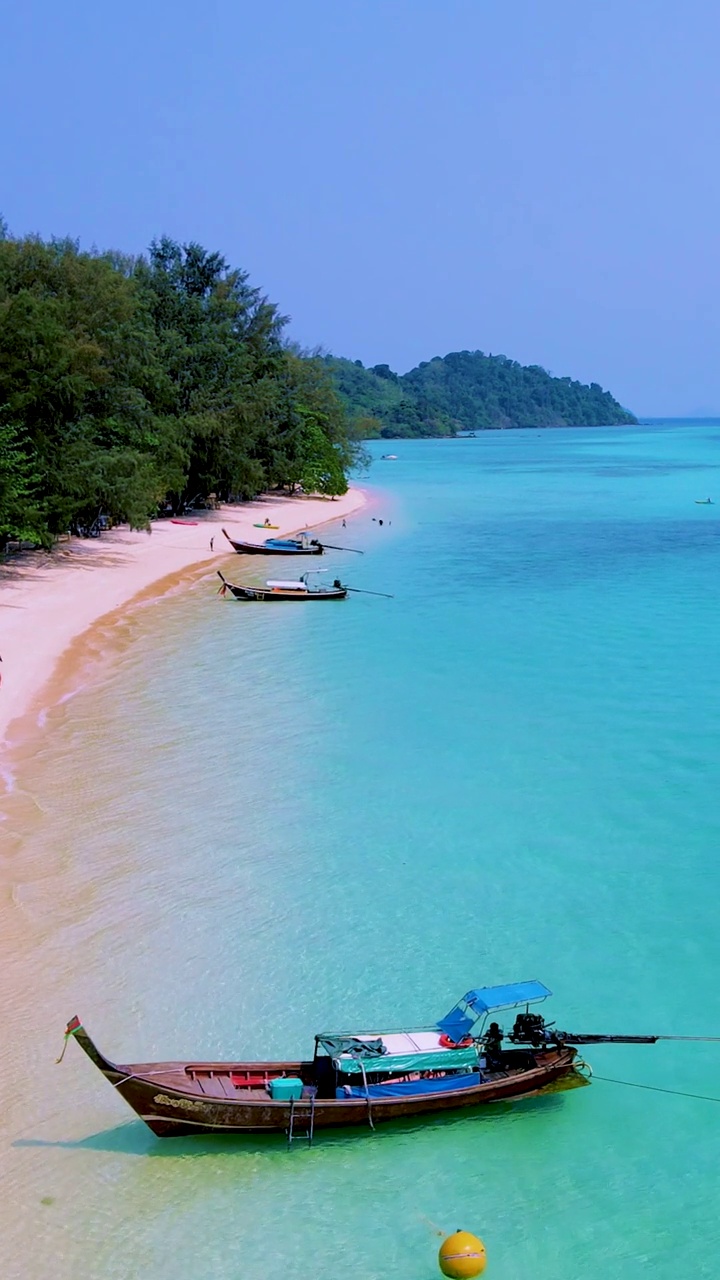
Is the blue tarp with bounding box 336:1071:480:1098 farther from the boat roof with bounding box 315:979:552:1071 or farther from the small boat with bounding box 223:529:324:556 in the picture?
the small boat with bounding box 223:529:324:556

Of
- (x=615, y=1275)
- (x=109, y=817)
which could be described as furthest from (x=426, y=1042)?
(x=109, y=817)

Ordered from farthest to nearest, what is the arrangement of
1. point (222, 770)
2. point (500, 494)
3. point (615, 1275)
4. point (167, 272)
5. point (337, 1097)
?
point (500, 494) < point (167, 272) < point (222, 770) < point (337, 1097) < point (615, 1275)

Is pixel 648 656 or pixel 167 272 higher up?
pixel 167 272

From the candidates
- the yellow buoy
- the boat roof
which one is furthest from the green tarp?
the yellow buoy

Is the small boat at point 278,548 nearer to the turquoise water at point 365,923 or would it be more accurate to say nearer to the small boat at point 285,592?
the small boat at point 285,592

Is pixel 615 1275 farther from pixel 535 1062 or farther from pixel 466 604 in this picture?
pixel 466 604

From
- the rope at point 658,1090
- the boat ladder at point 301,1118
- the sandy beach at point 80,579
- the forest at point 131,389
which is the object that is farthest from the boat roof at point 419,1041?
the forest at point 131,389

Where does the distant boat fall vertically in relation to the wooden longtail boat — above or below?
above
